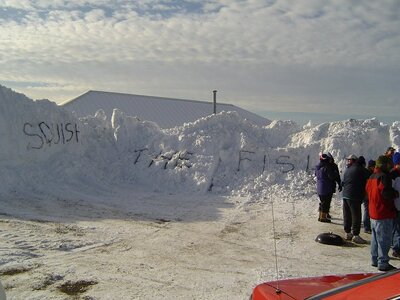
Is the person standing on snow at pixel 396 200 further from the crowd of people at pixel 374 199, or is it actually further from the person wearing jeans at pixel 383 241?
the person wearing jeans at pixel 383 241

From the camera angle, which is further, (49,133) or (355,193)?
(49,133)

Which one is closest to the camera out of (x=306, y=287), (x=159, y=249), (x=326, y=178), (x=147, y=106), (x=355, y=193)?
(x=306, y=287)

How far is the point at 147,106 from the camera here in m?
31.0

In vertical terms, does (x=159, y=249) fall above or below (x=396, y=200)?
below

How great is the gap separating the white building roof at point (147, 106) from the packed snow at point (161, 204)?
12.4 meters

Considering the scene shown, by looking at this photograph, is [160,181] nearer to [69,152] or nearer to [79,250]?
[69,152]

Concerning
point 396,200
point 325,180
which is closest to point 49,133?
point 325,180

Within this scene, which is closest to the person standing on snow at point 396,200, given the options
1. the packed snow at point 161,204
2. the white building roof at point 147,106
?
the packed snow at point 161,204

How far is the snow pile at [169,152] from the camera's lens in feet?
43.6

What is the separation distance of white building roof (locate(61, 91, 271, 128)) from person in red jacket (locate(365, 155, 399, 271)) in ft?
71.2

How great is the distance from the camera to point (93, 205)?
11.4m

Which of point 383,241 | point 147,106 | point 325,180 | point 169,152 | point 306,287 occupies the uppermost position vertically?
point 147,106

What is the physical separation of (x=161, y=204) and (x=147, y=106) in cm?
1982

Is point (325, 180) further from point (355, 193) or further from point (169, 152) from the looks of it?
point (169, 152)
